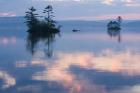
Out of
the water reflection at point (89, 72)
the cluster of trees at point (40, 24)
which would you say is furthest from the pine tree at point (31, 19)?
the water reflection at point (89, 72)

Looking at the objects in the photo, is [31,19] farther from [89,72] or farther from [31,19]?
[89,72]

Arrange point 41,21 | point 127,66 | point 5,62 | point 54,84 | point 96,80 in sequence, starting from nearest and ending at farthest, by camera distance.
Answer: point 54,84
point 96,80
point 127,66
point 5,62
point 41,21

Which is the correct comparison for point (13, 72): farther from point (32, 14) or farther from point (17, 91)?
point (32, 14)

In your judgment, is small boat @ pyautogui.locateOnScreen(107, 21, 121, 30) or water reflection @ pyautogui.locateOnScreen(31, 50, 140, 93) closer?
water reflection @ pyautogui.locateOnScreen(31, 50, 140, 93)

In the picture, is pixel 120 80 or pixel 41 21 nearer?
pixel 120 80

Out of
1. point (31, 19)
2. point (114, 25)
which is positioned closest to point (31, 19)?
point (31, 19)

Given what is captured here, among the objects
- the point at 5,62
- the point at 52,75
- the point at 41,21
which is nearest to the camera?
the point at 52,75

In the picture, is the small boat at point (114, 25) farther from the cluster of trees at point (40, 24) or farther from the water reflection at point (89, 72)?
the water reflection at point (89, 72)

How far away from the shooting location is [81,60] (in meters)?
35.8

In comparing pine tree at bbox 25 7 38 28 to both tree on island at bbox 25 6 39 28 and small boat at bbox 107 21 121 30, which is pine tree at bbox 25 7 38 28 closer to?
tree on island at bbox 25 6 39 28

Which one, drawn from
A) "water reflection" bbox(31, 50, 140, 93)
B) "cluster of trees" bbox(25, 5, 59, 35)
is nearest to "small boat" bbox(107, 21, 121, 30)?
"cluster of trees" bbox(25, 5, 59, 35)

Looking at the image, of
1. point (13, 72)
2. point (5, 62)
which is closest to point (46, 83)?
point (13, 72)

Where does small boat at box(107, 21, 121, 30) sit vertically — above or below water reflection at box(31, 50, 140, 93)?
below

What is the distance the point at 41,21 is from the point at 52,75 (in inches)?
3036
